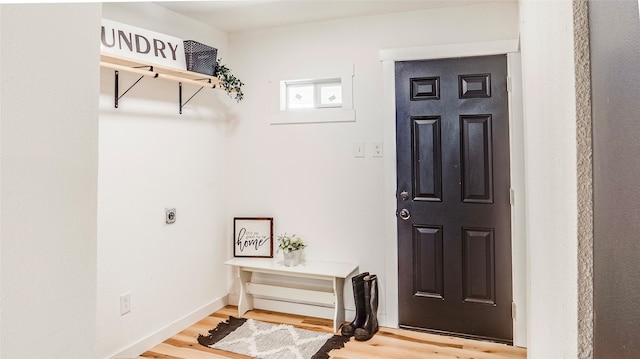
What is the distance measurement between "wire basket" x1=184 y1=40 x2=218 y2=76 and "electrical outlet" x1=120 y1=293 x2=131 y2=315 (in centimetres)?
152

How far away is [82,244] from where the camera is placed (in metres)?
0.76

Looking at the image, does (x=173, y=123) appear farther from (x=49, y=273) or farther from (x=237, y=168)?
(x=49, y=273)

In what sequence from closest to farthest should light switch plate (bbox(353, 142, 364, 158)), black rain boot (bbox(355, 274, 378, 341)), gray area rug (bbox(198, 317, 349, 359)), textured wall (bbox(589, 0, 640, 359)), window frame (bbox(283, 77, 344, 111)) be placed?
textured wall (bbox(589, 0, 640, 359))
gray area rug (bbox(198, 317, 349, 359))
black rain boot (bbox(355, 274, 378, 341))
light switch plate (bbox(353, 142, 364, 158))
window frame (bbox(283, 77, 344, 111))

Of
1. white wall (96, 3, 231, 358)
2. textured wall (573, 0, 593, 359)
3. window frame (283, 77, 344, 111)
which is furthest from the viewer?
window frame (283, 77, 344, 111)

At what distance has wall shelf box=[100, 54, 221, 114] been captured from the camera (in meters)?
2.20

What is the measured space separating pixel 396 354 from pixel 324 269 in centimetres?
76

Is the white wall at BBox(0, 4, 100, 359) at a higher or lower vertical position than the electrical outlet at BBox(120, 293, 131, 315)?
higher

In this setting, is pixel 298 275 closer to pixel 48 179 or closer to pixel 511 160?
pixel 511 160

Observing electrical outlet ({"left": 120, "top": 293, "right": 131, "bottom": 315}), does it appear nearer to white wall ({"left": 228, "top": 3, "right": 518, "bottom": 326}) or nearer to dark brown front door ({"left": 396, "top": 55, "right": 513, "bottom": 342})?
white wall ({"left": 228, "top": 3, "right": 518, "bottom": 326})

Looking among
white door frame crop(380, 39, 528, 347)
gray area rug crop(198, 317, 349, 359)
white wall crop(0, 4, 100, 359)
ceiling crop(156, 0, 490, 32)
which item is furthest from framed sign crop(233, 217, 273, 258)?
white wall crop(0, 4, 100, 359)

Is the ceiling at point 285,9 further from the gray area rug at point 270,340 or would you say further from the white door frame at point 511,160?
the gray area rug at point 270,340

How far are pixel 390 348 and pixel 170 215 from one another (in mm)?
1738

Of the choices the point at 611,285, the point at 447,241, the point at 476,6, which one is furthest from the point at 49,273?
the point at 476,6

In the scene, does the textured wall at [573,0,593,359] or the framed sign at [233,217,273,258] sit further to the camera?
the framed sign at [233,217,273,258]
